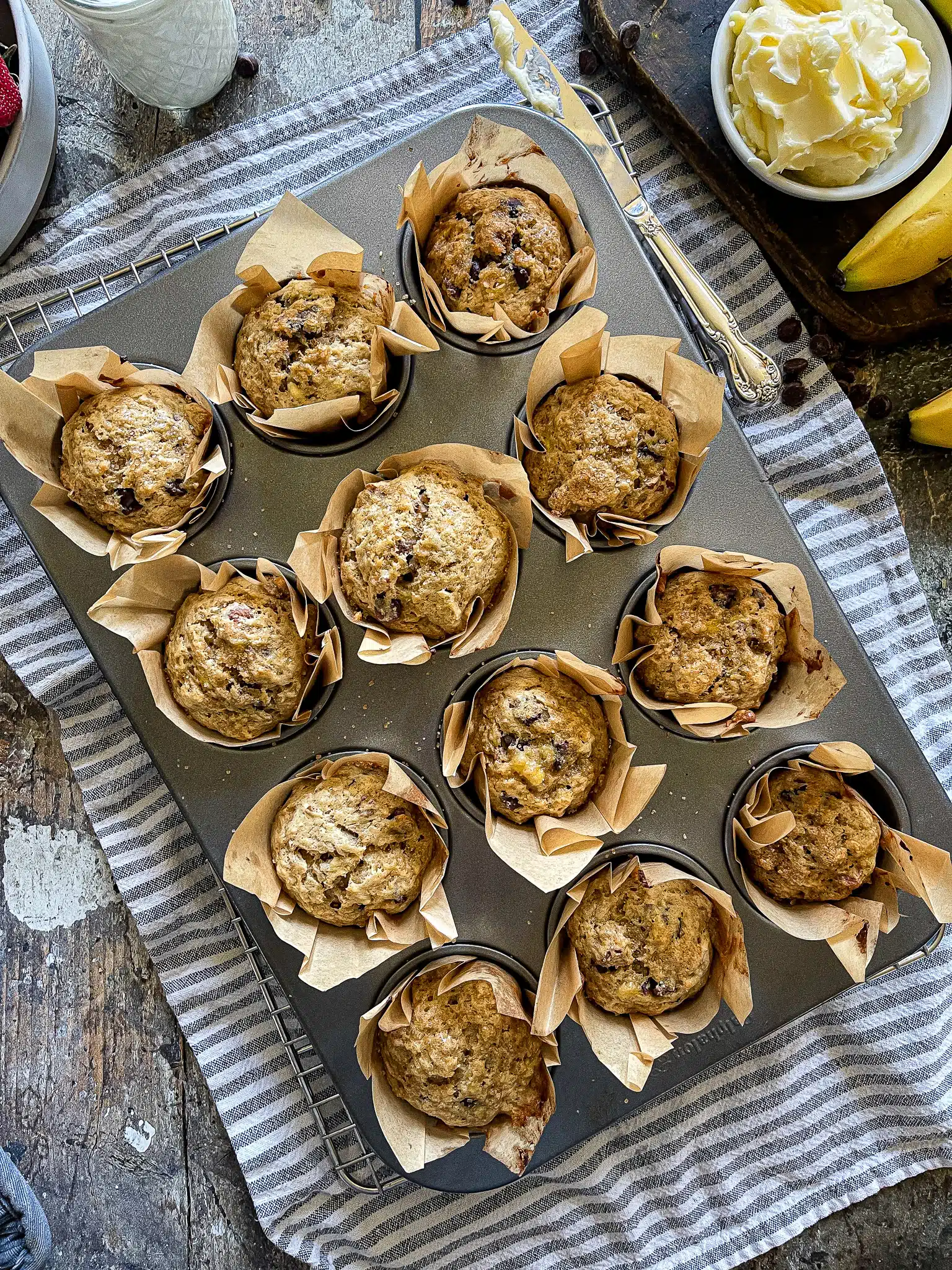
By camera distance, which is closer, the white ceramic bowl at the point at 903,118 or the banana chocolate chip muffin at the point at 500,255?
the banana chocolate chip muffin at the point at 500,255

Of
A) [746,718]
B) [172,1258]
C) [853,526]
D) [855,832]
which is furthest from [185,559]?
[172,1258]

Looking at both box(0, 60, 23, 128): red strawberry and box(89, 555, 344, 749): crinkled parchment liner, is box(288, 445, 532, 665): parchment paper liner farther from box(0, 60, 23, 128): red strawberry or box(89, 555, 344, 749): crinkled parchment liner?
box(0, 60, 23, 128): red strawberry

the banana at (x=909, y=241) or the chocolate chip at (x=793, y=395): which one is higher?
the banana at (x=909, y=241)

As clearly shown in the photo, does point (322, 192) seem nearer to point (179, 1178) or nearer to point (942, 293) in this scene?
point (942, 293)

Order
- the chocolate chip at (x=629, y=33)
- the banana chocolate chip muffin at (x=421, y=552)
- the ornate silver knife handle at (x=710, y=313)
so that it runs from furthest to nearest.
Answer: the chocolate chip at (x=629, y=33), the ornate silver knife handle at (x=710, y=313), the banana chocolate chip muffin at (x=421, y=552)

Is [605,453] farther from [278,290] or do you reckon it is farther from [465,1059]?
[465,1059]

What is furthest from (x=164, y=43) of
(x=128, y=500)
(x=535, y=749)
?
(x=535, y=749)

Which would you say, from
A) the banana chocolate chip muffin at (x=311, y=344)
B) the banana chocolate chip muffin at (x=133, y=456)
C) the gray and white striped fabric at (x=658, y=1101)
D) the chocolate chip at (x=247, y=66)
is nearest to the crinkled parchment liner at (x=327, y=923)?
the gray and white striped fabric at (x=658, y=1101)

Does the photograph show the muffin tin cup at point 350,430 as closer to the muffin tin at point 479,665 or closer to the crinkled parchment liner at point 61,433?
the muffin tin at point 479,665

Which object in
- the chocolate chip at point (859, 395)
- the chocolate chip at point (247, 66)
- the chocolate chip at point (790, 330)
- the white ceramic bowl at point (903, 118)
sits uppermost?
the chocolate chip at point (247, 66)
